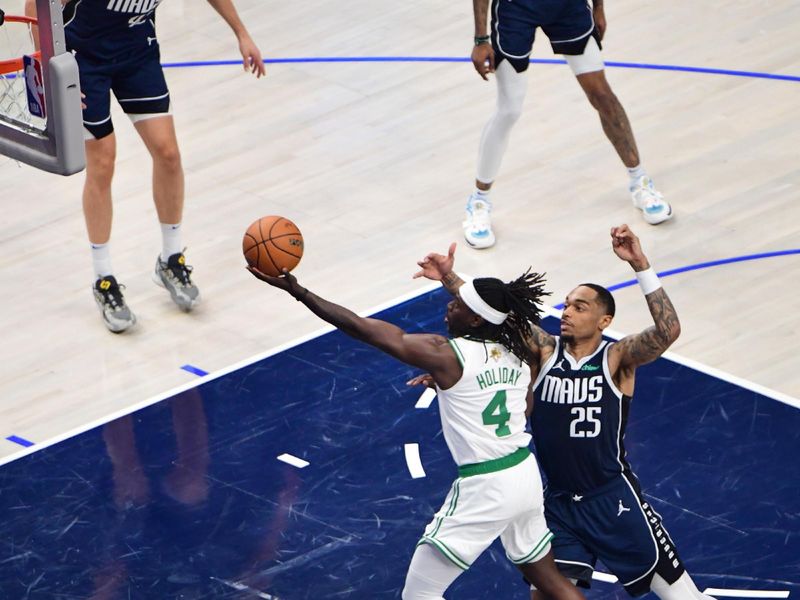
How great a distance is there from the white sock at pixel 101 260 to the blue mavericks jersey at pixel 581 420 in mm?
3338

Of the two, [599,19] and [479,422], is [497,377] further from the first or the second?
[599,19]

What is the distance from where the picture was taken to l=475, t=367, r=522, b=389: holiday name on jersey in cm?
578

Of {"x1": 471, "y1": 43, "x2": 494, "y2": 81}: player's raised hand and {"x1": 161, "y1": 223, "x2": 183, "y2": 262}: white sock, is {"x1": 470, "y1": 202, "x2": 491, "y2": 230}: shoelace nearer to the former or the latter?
{"x1": 471, "y1": 43, "x2": 494, "y2": 81}: player's raised hand

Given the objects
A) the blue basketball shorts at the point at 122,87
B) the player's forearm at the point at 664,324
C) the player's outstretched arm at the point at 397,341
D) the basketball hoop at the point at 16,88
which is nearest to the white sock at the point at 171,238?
the blue basketball shorts at the point at 122,87

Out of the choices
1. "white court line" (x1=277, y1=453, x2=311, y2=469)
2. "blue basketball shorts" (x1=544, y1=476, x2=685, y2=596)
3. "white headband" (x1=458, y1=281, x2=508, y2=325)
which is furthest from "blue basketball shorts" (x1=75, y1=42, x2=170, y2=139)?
"blue basketball shorts" (x1=544, y1=476, x2=685, y2=596)

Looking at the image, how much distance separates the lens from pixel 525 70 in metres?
8.99

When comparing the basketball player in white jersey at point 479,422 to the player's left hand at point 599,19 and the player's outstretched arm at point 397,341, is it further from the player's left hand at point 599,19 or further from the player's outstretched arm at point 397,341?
the player's left hand at point 599,19

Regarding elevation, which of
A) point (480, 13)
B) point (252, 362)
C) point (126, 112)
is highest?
point (480, 13)

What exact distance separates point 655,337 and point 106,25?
11.4 feet

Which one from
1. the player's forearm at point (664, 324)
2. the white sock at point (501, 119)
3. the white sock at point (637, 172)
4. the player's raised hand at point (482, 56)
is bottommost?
the white sock at point (637, 172)

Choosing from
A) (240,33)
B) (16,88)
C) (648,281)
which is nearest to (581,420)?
(648,281)

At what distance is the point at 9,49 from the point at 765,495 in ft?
17.5

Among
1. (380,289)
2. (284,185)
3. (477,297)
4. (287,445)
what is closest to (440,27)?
(284,185)

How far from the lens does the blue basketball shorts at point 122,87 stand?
8.23 metres
